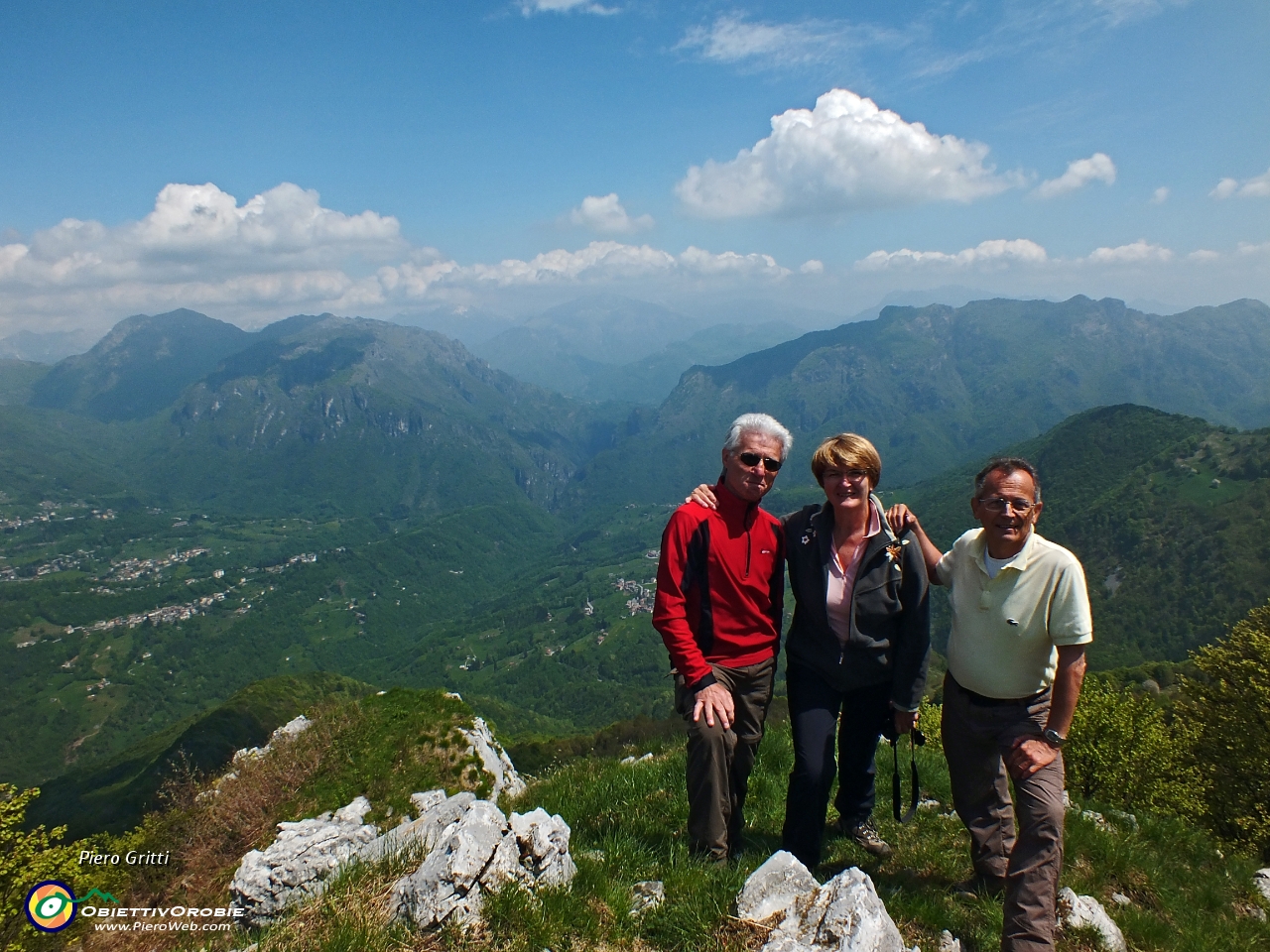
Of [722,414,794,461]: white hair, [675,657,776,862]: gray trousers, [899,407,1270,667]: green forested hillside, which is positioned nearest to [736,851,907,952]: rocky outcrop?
[675,657,776,862]: gray trousers

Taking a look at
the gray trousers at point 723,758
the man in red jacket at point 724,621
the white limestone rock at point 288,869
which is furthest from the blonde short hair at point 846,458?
the white limestone rock at point 288,869

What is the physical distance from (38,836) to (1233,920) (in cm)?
2517

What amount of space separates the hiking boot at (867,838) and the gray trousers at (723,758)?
4.35ft

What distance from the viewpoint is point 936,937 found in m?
4.67

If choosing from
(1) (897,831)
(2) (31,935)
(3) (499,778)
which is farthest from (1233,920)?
(2) (31,935)

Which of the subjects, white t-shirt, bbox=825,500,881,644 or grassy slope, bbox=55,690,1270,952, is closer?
grassy slope, bbox=55,690,1270,952

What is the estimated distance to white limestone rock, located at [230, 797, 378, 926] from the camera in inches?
232

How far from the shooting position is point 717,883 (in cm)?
478

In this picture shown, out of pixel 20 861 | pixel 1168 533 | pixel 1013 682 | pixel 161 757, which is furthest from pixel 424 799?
pixel 1168 533

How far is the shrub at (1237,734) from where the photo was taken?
16.2m

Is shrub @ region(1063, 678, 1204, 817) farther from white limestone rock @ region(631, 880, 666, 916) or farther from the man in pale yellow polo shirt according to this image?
white limestone rock @ region(631, 880, 666, 916)

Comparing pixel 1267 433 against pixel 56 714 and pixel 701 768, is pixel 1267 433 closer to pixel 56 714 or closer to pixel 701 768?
pixel 701 768

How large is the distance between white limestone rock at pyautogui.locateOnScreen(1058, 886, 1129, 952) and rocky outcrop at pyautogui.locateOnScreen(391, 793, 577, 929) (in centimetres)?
397

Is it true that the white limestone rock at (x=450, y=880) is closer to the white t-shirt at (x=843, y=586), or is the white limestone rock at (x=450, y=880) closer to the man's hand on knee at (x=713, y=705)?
the man's hand on knee at (x=713, y=705)
